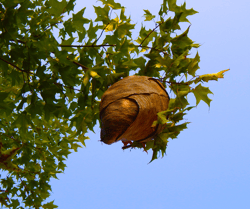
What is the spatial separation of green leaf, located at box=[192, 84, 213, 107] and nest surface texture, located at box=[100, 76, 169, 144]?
263 mm

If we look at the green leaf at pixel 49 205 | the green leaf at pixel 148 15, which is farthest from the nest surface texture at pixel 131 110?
the green leaf at pixel 49 205

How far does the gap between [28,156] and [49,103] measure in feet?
5.27

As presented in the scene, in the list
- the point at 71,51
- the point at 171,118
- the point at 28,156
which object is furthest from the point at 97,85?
the point at 28,156

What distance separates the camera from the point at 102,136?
1.84 meters

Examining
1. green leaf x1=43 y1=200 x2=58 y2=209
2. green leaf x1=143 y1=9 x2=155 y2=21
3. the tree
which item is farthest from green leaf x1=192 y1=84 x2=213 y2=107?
green leaf x1=43 y1=200 x2=58 y2=209

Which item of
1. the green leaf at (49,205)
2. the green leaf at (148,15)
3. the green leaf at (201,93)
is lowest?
the green leaf at (49,205)

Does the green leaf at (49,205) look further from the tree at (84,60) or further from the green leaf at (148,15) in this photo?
the green leaf at (148,15)

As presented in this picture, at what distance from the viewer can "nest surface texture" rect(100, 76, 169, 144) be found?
1781 mm

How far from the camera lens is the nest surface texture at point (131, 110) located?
5.84 ft

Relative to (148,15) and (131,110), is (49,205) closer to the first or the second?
(131,110)

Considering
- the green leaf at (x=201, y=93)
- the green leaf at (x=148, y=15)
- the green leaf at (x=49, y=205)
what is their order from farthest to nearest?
1. the green leaf at (x=49, y=205)
2. the green leaf at (x=148, y=15)
3. the green leaf at (x=201, y=93)

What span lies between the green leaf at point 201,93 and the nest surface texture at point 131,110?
0.26 metres

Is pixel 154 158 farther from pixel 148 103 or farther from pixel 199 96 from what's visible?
pixel 199 96

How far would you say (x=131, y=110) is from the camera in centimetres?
181
